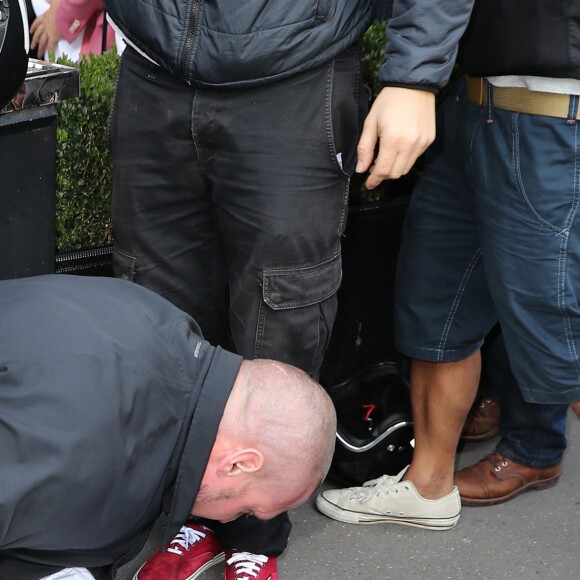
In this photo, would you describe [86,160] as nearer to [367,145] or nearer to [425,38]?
[367,145]

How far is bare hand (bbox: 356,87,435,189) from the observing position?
7.65 feet

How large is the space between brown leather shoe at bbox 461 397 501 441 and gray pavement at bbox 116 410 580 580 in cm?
30

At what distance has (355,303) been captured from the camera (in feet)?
11.1

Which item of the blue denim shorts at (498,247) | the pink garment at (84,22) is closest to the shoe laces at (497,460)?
the blue denim shorts at (498,247)

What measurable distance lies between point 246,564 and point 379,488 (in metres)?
0.53

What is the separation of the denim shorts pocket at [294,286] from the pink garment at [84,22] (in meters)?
1.84

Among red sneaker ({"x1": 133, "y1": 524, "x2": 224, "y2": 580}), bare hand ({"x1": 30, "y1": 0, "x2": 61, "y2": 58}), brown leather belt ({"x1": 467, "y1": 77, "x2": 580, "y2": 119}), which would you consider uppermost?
bare hand ({"x1": 30, "y1": 0, "x2": 61, "y2": 58})

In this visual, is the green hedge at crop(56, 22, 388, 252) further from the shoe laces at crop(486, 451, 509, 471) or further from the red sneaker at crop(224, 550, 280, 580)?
the shoe laces at crop(486, 451, 509, 471)

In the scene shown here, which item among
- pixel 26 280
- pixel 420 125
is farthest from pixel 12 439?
pixel 420 125

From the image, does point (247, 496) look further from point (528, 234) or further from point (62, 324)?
point (528, 234)

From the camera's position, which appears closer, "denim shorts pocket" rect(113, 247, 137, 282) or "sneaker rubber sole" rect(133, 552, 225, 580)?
"denim shorts pocket" rect(113, 247, 137, 282)

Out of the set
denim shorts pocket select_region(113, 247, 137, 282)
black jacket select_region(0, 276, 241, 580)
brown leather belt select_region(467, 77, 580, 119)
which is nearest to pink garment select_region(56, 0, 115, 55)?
denim shorts pocket select_region(113, 247, 137, 282)

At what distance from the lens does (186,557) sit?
280cm

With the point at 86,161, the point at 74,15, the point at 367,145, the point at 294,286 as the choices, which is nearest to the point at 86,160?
the point at 86,161
